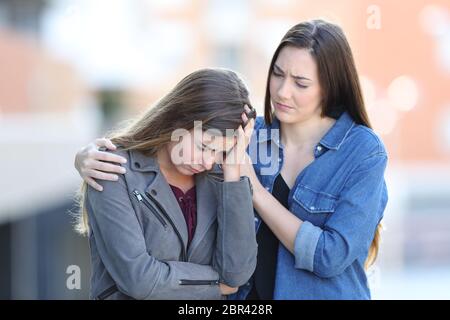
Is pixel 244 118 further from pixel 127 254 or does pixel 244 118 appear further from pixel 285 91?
pixel 127 254

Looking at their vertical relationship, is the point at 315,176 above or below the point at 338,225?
above

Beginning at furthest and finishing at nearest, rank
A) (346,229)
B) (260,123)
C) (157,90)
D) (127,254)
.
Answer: (157,90), (260,123), (346,229), (127,254)

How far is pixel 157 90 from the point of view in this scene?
18891 millimetres

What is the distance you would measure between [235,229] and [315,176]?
282 millimetres

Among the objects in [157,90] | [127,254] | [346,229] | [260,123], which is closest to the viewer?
[127,254]

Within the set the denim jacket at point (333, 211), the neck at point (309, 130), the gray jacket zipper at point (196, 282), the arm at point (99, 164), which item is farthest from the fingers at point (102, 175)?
the neck at point (309, 130)

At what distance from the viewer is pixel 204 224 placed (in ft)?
5.87

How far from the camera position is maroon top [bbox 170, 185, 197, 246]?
1.80 meters

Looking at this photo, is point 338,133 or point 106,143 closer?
point 106,143

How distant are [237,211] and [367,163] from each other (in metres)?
0.36

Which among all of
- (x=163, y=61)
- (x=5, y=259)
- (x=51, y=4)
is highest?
(x=51, y=4)

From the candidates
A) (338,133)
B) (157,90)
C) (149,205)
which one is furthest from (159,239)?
(157,90)

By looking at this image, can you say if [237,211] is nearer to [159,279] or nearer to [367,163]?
[159,279]
